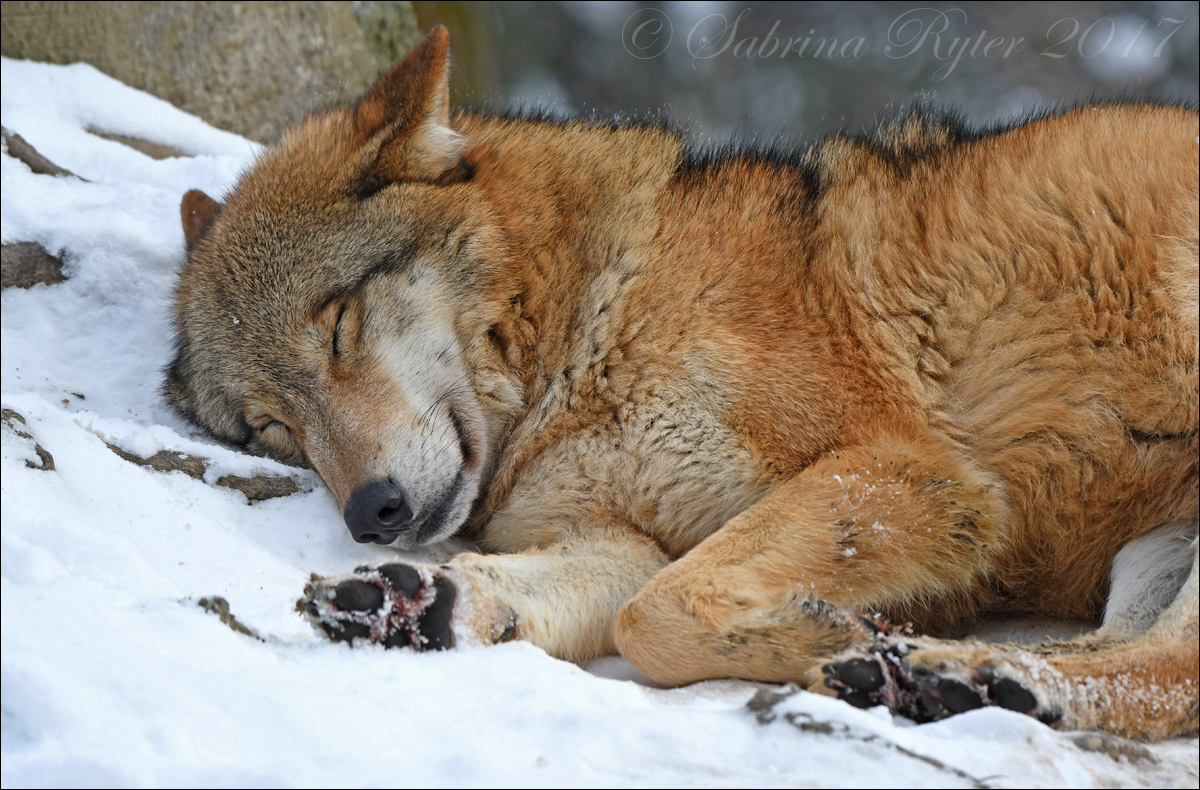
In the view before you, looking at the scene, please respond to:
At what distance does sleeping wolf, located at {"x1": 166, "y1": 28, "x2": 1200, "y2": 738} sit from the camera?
2.31 m

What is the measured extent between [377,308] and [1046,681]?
2.26 m

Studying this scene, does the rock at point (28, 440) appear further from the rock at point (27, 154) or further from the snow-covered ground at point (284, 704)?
the rock at point (27, 154)

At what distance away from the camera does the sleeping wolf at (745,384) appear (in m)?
2.31

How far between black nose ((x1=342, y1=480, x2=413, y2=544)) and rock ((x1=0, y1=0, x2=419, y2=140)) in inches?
124

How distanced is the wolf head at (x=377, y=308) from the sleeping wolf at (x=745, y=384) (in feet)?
0.04

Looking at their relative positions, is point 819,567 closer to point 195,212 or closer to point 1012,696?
point 1012,696

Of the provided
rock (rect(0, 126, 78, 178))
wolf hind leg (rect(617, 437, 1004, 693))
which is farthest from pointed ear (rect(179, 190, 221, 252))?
wolf hind leg (rect(617, 437, 1004, 693))

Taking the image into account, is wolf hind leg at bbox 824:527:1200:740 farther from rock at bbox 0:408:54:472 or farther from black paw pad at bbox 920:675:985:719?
rock at bbox 0:408:54:472

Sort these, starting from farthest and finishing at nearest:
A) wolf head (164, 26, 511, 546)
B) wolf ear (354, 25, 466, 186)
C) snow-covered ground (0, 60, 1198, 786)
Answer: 1. wolf ear (354, 25, 466, 186)
2. wolf head (164, 26, 511, 546)
3. snow-covered ground (0, 60, 1198, 786)

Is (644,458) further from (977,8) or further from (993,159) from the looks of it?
(977,8)

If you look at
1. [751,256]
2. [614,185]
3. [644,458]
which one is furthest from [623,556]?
[614,185]

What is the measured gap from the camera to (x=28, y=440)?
2.59m

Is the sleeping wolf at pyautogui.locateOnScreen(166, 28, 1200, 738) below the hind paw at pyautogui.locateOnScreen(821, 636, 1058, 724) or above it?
above

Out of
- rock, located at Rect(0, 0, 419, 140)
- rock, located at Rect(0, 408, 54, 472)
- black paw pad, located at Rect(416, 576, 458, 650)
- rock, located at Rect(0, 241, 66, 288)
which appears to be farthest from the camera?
rock, located at Rect(0, 0, 419, 140)
